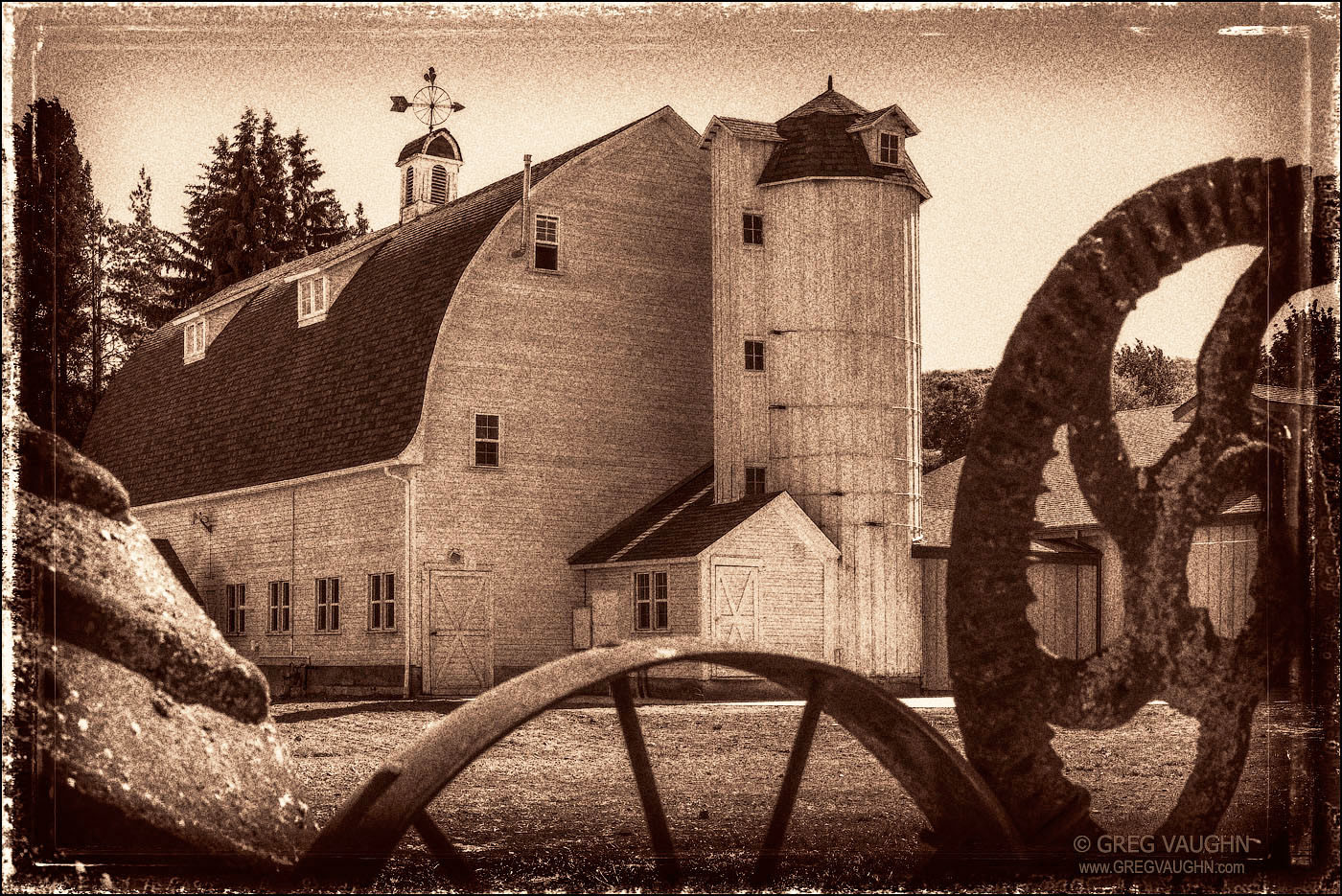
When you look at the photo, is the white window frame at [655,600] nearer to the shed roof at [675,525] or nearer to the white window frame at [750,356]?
the shed roof at [675,525]

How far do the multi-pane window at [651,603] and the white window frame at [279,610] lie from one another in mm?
5120

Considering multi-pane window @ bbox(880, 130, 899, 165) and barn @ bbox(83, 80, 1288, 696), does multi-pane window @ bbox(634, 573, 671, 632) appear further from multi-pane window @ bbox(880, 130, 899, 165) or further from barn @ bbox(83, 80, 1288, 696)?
multi-pane window @ bbox(880, 130, 899, 165)

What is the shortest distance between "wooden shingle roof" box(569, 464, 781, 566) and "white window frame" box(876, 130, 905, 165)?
5.31m

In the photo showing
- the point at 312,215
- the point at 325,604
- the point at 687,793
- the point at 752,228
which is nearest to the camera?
the point at 687,793

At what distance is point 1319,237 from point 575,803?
736cm

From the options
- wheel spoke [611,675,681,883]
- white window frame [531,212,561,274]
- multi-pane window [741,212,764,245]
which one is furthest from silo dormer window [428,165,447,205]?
wheel spoke [611,675,681,883]

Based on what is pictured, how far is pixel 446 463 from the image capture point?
2262cm

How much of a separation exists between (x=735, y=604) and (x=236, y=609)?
7405mm

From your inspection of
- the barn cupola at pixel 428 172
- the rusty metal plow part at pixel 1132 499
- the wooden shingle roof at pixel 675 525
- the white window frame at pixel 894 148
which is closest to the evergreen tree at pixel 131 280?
the rusty metal plow part at pixel 1132 499

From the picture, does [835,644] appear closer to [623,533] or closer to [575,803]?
[623,533]

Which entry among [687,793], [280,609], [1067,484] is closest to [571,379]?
[280,609]

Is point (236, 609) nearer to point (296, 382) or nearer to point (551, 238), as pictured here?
point (296, 382)

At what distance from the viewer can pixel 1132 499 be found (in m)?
6.31

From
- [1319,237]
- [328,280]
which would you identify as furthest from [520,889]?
[328,280]
